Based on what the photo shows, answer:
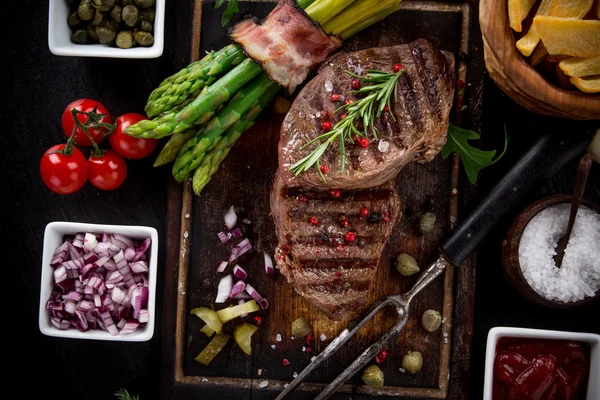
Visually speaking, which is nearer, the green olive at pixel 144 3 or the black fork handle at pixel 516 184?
Result: the black fork handle at pixel 516 184

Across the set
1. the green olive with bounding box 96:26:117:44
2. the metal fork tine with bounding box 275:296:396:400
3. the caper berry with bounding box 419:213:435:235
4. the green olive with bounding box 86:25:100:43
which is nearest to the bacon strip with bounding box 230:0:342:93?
the green olive with bounding box 96:26:117:44

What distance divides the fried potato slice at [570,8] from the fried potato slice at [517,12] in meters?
0.13

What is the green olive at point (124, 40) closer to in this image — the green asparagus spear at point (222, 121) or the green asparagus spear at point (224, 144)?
the green asparagus spear at point (222, 121)

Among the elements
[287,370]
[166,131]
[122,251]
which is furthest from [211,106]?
[287,370]

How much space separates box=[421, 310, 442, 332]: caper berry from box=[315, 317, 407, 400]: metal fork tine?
0.18 m

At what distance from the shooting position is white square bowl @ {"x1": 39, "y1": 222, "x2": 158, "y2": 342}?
4090 mm

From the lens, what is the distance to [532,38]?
357 centimetres

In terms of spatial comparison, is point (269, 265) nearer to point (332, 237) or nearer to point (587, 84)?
point (332, 237)

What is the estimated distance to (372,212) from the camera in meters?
3.96

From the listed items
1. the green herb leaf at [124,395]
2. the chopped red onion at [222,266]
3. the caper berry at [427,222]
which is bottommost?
the green herb leaf at [124,395]

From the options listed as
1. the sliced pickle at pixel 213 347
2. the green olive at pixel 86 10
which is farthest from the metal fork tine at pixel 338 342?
the green olive at pixel 86 10

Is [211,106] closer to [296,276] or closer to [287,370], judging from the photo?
[296,276]

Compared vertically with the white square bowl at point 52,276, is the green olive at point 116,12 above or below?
above

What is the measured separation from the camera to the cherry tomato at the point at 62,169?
4.10m
